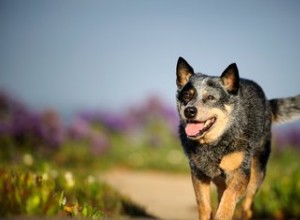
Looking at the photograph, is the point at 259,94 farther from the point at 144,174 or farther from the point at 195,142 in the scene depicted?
the point at 144,174

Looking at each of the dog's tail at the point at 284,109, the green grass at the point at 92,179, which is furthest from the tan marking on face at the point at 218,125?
the dog's tail at the point at 284,109

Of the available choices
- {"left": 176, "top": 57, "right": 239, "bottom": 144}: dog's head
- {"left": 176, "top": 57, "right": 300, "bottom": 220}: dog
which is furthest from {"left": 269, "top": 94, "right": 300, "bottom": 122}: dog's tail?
{"left": 176, "top": 57, "right": 239, "bottom": 144}: dog's head

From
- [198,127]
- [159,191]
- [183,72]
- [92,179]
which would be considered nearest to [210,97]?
[198,127]

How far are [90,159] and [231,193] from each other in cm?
1018

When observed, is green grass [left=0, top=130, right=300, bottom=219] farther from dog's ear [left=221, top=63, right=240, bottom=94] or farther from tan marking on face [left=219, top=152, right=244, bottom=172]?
dog's ear [left=221, top=63, right=240, bottom=94]

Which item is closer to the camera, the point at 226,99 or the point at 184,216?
the point at 226,99

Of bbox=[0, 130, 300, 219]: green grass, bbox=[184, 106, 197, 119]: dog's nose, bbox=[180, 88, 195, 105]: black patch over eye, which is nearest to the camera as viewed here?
bbox=[0, 130, 300, 219]: green grass

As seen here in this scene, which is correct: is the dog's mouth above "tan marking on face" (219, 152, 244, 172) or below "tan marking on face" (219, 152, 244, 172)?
above

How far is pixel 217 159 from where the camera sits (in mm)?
6105

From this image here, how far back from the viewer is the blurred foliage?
16.5 feet

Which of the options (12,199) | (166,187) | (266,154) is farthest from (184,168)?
(12,199)

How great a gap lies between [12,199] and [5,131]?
9.50 m

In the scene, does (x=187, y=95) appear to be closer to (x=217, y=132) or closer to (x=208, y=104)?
(x=208, y=104)

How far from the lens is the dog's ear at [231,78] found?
616 centimetres
